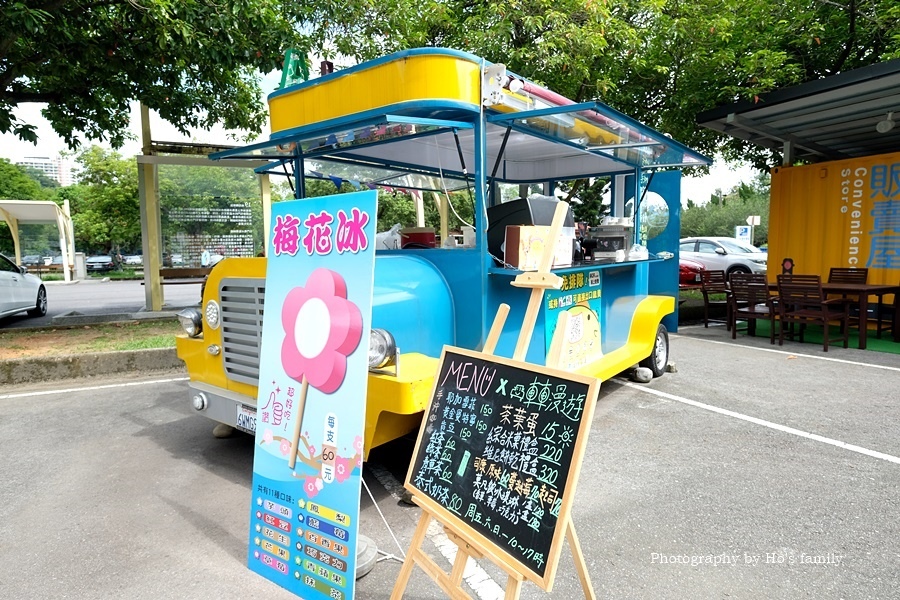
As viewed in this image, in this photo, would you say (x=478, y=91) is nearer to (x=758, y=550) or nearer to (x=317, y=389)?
(x=317, y=389)

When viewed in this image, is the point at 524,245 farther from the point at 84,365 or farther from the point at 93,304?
the point at 93,304

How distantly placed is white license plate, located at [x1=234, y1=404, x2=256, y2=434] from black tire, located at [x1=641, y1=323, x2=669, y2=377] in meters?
4.32

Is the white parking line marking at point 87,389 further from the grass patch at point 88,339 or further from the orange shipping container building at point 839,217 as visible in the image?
the orange shipping container building at point 839,217

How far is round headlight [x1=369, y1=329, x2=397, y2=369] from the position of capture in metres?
2.94

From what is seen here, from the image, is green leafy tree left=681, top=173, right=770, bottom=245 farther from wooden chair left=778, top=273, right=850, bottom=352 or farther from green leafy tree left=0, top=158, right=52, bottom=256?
green leafy tree left=0, top=158, right=52, bottom=256

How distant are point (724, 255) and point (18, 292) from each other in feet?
Answer: 60.9

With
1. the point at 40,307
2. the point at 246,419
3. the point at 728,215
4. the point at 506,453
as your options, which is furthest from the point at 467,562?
the point at 728,215

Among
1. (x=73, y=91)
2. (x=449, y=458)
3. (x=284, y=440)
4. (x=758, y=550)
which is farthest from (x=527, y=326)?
(x=73, y=91)

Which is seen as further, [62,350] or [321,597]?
[62,350]

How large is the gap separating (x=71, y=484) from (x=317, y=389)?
252cm

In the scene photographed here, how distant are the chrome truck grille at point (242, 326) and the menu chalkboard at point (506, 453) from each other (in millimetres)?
1657

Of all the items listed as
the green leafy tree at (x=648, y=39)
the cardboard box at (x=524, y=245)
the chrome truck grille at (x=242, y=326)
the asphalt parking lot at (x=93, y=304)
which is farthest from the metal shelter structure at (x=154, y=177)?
the cardboard box at (x=524, y=245)

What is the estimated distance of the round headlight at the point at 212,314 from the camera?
376 cm

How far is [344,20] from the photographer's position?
9055mm
